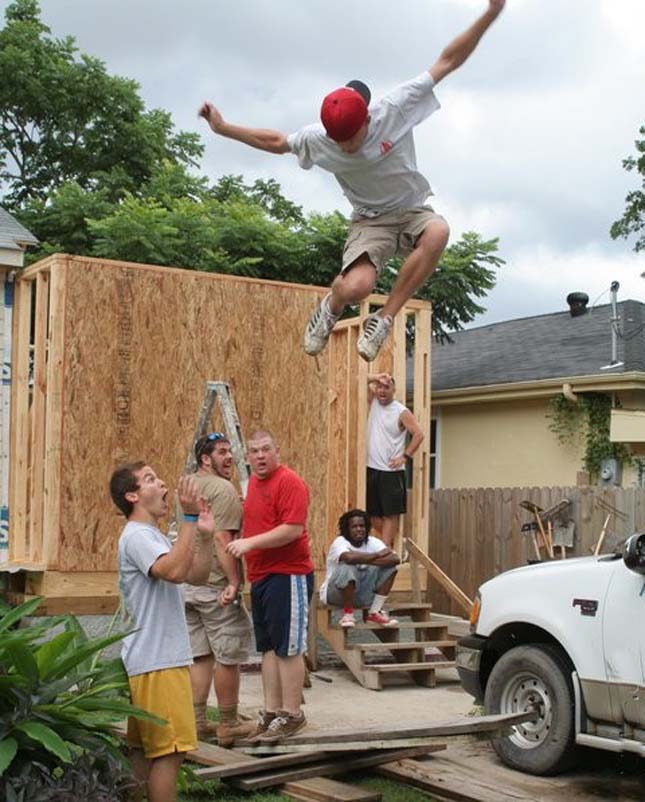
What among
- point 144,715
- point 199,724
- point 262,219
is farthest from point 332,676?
point 262,219

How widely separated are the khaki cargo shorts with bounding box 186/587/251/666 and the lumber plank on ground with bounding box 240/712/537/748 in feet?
2.61

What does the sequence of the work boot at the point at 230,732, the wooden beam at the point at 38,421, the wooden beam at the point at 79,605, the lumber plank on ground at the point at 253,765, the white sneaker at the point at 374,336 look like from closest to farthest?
the white sneaker at the point at 374,336 < the lumber plank on ground at the point at 253,765 < the work boot at the point at 230,732 < the wooden beam at the point at 79,605 < the wooden beam at the point at 38,421

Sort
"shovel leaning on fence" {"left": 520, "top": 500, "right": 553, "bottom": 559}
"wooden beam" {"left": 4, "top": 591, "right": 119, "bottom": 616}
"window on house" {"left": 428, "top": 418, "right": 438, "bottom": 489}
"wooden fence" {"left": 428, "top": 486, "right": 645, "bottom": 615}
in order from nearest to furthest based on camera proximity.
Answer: "wooden beam" {"left": 4, "top": 591, "right": 119, "bottom": 616}, "wooden fence" {"left": 428, "top": 486, "right": 645, "bottom": 615}, "shovel leaning on fence" {"left": 520, "top": 500, "right": 553, "bottom": 559}, "window on house" {"left": 428, "top": 418, "right": 438, "bottom": 489}

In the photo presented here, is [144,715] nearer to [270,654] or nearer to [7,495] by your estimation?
[270,654]

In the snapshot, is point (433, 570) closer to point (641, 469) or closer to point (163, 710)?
point (641, 469)

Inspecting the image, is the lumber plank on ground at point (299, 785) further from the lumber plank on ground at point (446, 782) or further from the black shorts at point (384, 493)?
the black shorts at point (384, 493)

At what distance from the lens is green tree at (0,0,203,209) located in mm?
22547

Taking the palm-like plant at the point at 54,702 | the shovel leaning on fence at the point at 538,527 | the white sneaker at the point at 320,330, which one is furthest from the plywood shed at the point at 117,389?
the white sneaker at the point at 320,330

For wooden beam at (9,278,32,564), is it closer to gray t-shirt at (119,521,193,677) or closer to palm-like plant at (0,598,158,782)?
palm-like plant at (0,598,158,782)

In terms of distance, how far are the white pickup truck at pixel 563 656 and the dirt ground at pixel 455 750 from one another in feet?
0.61

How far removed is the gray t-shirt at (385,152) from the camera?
4453 millimetres

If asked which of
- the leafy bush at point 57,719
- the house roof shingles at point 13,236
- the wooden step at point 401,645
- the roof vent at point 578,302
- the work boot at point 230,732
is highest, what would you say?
the roof vent at point 578,302

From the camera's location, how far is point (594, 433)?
15141 mm

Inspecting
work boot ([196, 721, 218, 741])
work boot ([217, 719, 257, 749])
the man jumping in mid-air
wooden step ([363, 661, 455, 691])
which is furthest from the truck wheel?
the man jumping in mid-air
